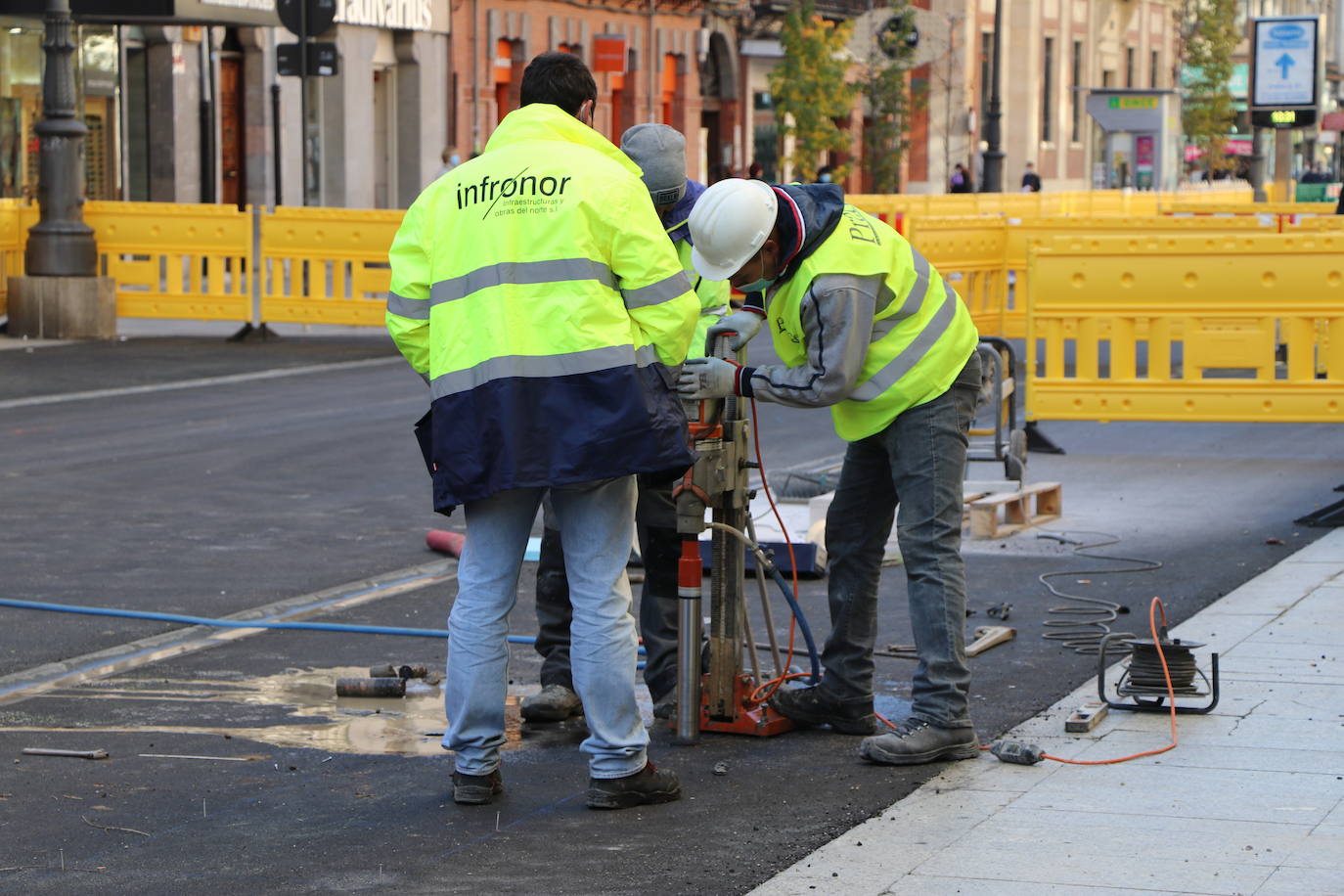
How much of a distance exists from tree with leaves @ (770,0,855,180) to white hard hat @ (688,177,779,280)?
136 ft

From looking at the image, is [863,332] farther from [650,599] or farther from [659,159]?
[650,599]

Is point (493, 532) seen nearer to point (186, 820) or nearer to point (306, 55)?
point (186, 820)

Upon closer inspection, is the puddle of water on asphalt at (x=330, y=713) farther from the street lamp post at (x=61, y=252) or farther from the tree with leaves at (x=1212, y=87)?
the tree with leaves at (x=1212, y=87)

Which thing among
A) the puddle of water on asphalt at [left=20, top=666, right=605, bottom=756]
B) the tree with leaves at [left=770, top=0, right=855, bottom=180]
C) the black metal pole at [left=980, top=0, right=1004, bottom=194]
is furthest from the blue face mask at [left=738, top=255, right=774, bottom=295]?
the tree with leaves at [left=770, top=0, right=855, bottom=180]

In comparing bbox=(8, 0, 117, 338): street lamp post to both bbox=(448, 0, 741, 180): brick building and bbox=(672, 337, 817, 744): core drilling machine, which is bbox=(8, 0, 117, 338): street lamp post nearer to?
bbox=(672, 337, 817, 744): core drilling machine

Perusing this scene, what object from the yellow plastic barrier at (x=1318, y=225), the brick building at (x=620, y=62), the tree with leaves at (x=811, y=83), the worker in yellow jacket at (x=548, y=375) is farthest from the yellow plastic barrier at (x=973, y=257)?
the tree with leaves at (x=811, y=83)

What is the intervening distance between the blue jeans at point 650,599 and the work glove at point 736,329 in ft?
1.62

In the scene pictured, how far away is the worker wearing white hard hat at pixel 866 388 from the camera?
590 centimetres

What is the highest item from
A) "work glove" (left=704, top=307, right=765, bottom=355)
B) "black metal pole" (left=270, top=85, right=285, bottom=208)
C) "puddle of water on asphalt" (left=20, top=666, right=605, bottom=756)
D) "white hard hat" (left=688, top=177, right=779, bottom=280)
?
"black metal pole" (left=270, top=85, right=285, bottom=208)

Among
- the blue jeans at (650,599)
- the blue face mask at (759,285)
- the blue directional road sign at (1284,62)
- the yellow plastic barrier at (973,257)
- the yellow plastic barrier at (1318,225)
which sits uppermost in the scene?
the blue directional road sign at (1284,62)

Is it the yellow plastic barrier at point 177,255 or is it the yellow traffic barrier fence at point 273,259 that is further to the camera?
the yellow plastic barrier at point 177,255

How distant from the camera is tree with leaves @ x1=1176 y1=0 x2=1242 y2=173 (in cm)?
6191

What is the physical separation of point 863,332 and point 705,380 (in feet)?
1.43

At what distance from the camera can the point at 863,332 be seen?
5.93m
